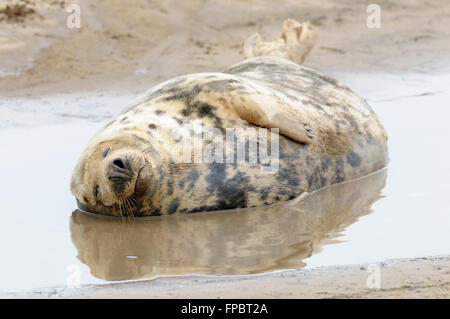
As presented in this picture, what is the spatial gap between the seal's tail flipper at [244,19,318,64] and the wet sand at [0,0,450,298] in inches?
34.0

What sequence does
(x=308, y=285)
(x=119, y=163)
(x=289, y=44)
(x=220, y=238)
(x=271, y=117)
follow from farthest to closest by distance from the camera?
(x=289, y=44)
(x=271, y=117)
(x=119, y=163)
(x=220, y=238)
(x=308, y=285)

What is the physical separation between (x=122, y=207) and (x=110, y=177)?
0.35 metres

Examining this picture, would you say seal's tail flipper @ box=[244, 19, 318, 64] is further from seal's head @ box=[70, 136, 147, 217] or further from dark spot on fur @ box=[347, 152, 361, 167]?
seal's head @ box=[70, 136, 147, 217]

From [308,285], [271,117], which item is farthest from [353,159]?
[308,285]

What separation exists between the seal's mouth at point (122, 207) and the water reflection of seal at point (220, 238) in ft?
0.16

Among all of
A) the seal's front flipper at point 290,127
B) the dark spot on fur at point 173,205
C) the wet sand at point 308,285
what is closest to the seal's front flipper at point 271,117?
the seal's front flipper at point 290,127

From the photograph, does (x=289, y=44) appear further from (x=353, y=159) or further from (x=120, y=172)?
(x=120, y=172)

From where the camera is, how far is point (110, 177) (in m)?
4.82

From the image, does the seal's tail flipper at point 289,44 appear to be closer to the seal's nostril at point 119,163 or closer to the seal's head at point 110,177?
the seal's head at point 110,177

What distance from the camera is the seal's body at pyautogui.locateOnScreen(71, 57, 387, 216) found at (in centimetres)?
505

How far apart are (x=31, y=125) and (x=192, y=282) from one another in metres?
4.21

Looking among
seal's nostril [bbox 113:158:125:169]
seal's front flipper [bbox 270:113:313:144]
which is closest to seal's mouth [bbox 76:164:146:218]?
seal's nostril [bbox 113:158:125:169]

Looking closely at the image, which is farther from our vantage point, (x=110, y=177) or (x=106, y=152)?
(x=106, y=152)
